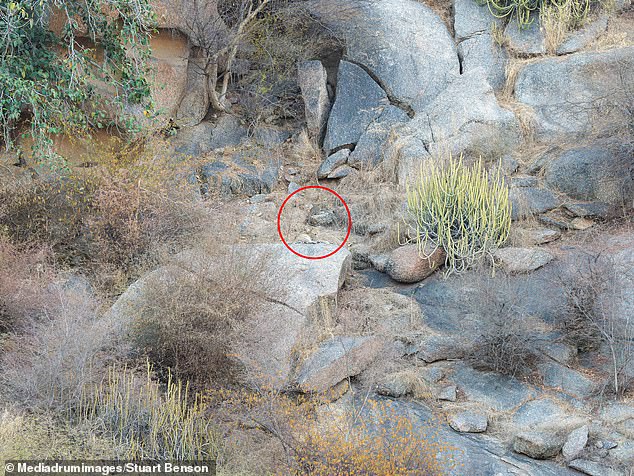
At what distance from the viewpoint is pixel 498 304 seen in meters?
6.57

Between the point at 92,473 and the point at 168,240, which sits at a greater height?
the point at 168,240

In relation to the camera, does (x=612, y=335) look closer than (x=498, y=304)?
Yes

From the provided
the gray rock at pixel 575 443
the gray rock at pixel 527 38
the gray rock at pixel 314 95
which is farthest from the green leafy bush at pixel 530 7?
the gray rock at pixel 575 443

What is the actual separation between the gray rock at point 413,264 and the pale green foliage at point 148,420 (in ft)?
10.1

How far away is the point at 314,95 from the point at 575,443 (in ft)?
23.2

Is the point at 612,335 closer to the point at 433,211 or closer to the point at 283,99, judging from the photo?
the point at 433,211

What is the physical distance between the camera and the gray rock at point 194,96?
1108 cm

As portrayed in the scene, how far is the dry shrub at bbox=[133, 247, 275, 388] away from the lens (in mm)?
6062

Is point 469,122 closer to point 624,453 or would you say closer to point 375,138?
point 375,138

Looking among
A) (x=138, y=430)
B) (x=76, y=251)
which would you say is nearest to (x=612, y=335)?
(x=138, y=430)

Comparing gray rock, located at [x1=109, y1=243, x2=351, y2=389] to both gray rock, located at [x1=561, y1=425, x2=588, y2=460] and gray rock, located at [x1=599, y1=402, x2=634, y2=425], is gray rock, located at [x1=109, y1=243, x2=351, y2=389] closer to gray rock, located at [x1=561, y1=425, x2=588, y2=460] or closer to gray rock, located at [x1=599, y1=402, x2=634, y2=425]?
gray rock, located at [x1=561, y1=425, x2=588, y2=460]

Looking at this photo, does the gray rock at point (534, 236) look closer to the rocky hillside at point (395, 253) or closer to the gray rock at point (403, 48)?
the rocky hillside at point (395, 253)

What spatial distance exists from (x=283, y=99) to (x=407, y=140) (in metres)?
2.40

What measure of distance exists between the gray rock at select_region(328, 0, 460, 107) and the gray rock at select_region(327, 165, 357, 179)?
1.47m
